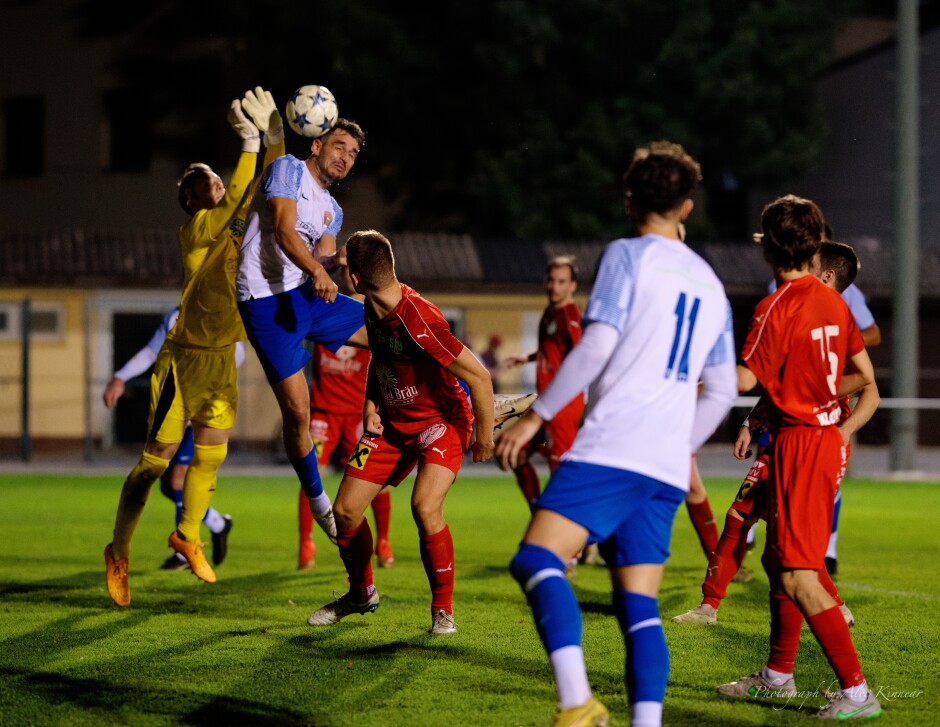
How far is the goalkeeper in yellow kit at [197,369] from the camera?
298 inches

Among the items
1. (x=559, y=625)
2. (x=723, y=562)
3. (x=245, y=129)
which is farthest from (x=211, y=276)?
(x=559, y=625)

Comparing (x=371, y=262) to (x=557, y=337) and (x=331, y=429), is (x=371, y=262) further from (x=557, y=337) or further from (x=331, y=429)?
(x=331, y=429)

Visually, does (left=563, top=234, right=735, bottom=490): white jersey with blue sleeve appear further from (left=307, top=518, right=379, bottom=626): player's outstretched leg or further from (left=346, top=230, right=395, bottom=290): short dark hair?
(left=307, top=518, right=379, bottom=626): player's outstretched leg

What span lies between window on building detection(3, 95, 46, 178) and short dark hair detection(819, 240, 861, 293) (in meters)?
26.3

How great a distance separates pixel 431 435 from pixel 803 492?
2.18 metres

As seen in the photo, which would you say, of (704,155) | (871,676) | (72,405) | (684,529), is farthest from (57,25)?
(871,676)

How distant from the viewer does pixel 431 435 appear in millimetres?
6695

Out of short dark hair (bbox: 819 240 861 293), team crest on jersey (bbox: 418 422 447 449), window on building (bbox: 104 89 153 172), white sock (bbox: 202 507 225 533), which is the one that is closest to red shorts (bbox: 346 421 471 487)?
team crest on jersey (bbox: 418 422 447 449)

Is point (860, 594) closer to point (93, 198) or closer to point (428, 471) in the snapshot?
point (428, 471)

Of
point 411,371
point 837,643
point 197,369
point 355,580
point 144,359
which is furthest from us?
point 144,359

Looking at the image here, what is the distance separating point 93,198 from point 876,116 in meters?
18.9

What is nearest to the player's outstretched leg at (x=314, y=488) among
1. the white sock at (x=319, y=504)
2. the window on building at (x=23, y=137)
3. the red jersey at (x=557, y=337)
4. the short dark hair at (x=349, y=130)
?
the white sock at (x=319, y=504)

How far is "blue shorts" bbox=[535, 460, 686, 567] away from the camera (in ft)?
13.8

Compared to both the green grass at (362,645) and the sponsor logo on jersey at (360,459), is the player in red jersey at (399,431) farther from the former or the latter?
the green grass at (362,645)
